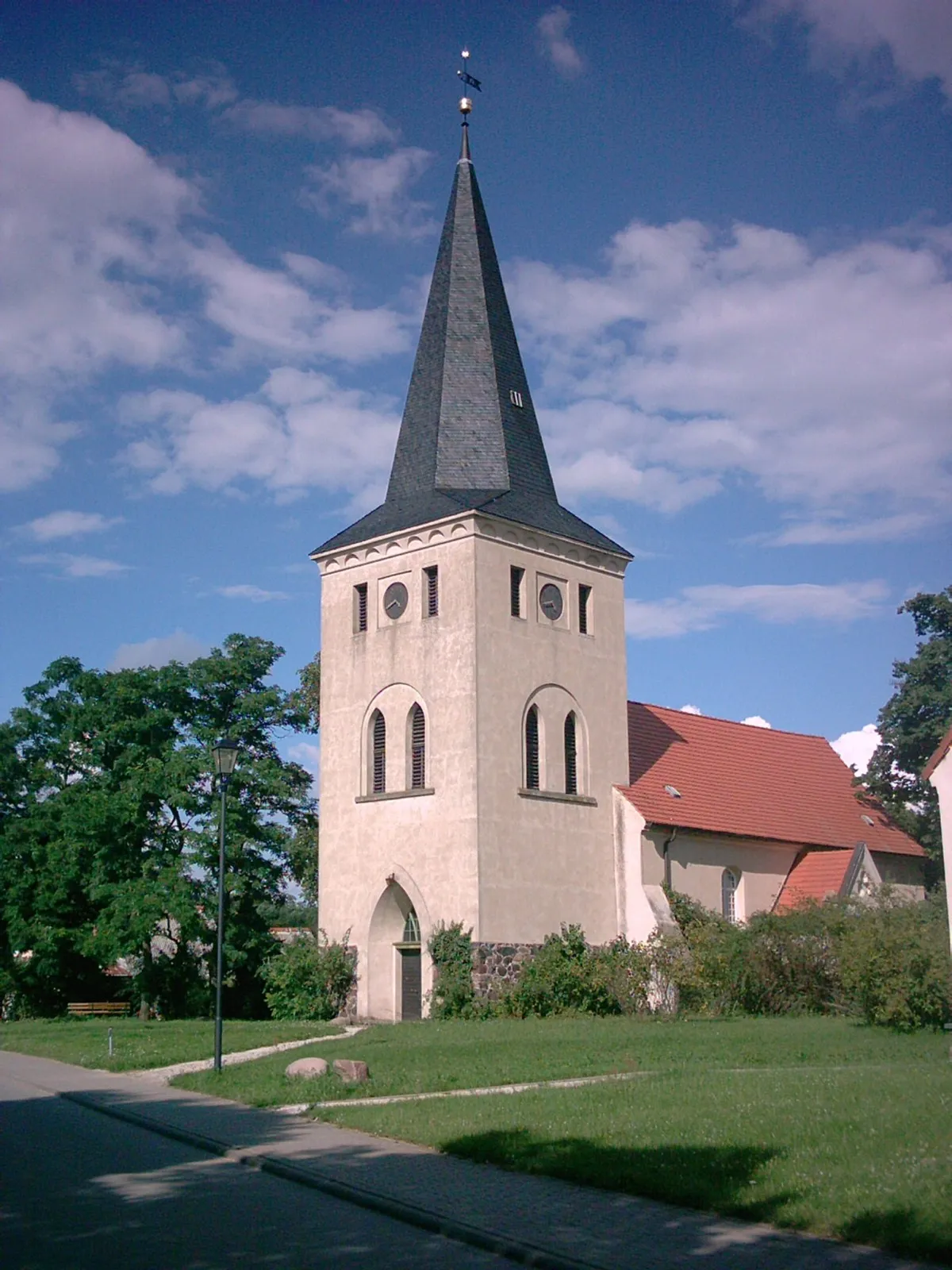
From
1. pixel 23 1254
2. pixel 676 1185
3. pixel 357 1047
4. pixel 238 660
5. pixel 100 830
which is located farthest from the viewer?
pixel 238 660

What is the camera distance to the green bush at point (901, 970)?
22.0 meters

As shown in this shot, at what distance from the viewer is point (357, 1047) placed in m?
22.4

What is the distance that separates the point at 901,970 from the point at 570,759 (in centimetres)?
1269

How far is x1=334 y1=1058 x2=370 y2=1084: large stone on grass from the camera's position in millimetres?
16922

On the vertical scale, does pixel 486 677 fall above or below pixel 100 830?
above

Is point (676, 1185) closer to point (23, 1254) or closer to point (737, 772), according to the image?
point (23, 1254)

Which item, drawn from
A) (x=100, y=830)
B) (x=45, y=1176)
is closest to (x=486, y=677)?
(x=100, y=830)

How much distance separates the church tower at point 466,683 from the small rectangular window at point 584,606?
6 centimetres

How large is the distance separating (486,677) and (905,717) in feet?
51.5

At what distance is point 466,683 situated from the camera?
31266 millimetres

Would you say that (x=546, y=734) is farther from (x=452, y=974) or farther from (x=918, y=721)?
(x=918, y=721)

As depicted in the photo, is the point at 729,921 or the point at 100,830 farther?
the point at 100,830

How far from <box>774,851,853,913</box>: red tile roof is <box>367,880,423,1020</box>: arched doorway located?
10.6 metres

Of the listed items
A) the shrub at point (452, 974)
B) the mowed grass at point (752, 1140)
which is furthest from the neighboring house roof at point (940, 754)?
the shrub at point (452, 974)
